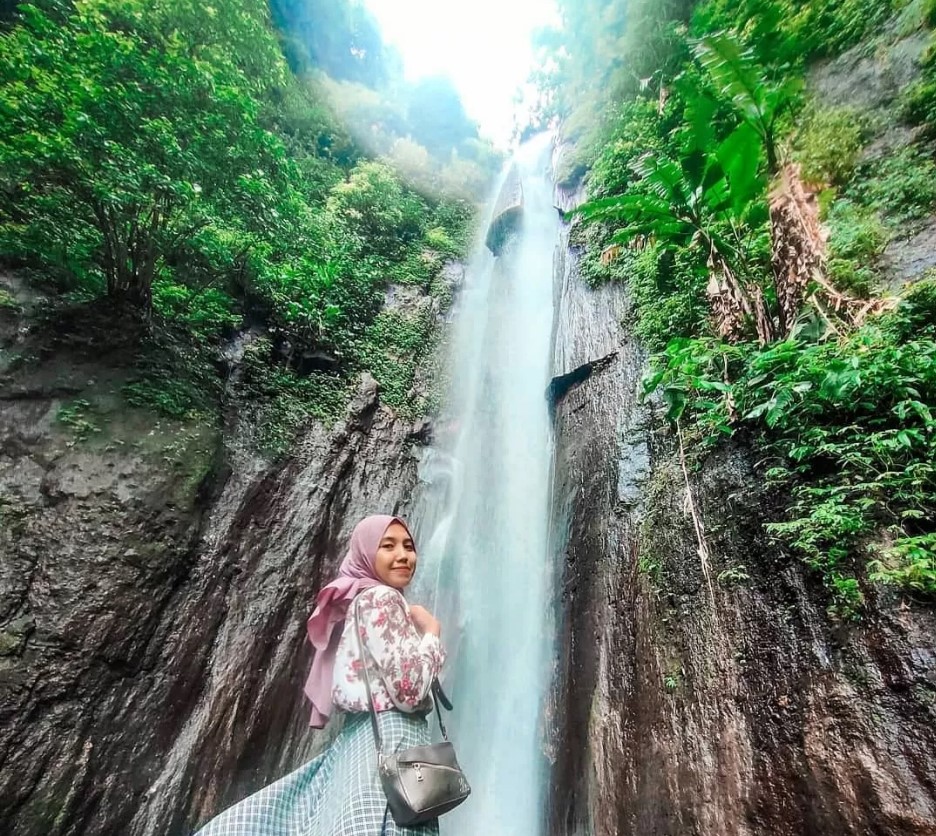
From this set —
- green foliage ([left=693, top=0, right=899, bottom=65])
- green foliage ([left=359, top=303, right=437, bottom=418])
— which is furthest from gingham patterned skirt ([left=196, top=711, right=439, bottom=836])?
green foliage ([left=359, top=303, right=437, bottom=418])

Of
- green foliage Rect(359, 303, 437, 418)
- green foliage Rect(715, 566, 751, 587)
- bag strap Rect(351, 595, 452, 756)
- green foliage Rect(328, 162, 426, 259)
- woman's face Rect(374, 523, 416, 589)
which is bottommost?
bag strap Rect(351, 595, 452, 756)

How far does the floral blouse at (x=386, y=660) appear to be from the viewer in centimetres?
161

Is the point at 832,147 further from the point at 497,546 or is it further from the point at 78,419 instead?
the point at 78,419

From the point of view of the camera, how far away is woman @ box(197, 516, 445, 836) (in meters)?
1.50

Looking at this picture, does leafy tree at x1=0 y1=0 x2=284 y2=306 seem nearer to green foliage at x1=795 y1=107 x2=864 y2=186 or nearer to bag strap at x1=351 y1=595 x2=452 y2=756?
bag strap at x1=351 y1=595 x2=452 y2=756

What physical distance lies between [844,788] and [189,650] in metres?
4.72

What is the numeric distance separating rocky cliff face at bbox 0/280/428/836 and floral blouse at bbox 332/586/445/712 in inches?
125

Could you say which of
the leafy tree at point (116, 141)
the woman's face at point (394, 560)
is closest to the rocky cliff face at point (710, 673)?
the woman's face at point (394, 560)

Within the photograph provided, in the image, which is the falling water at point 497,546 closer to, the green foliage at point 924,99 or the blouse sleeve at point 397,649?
the blouse sleeve at point 397,649

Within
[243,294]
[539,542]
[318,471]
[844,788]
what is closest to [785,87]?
[844,788]

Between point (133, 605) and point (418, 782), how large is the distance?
3.68 meters

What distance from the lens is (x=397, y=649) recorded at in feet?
5.41

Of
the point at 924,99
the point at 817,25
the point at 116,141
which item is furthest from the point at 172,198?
the point at 817,25

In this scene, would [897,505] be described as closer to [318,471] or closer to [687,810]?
[687,810]
